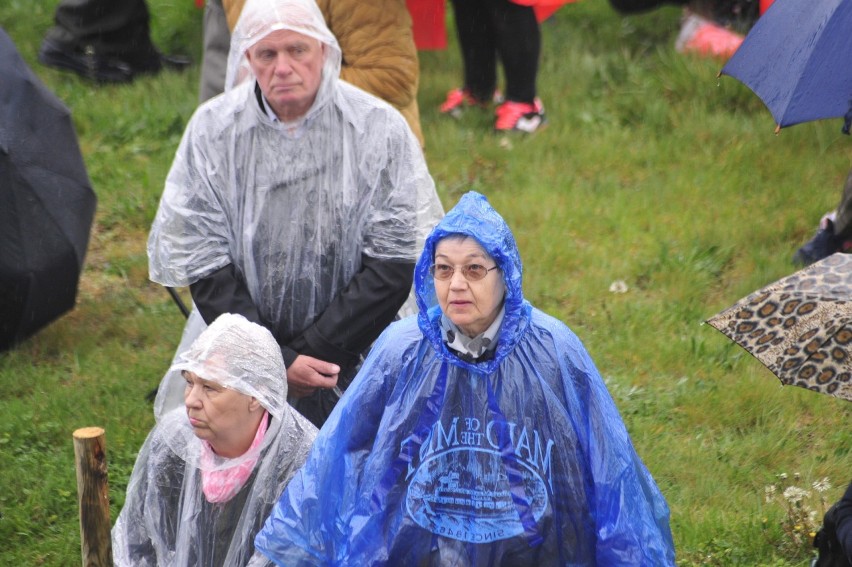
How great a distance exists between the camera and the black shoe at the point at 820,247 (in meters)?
5.88

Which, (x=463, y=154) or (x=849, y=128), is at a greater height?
(x=849, y=128)

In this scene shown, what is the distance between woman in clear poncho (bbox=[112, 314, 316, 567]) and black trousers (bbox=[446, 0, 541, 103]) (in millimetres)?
3828

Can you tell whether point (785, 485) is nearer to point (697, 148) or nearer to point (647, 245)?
point (647, 245)

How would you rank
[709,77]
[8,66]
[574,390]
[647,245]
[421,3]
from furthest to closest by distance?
1. [709,77]
2. [421,3]
3. [647,245]
4. [8,66]
5. [574,390]

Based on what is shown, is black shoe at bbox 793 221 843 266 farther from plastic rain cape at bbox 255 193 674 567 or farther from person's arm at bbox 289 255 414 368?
plastic rain cape at bbox 255 193 674 567

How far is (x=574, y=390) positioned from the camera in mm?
3062

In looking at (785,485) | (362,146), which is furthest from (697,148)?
(362,146)

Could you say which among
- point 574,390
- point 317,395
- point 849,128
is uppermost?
point 849,128

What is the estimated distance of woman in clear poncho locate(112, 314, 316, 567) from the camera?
337 centimetres

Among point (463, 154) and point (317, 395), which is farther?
point (463, 154)

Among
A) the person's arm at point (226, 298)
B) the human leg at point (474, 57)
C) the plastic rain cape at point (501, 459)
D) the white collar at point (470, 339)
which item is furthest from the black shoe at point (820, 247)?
the white collar at point (470, 339)

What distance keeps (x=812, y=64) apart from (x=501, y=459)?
214cm

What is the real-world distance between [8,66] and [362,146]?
2.10 m

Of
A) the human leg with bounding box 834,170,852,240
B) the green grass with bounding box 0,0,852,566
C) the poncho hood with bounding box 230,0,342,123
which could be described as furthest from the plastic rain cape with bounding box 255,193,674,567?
the human leg with bounding box 834,170,852,240
